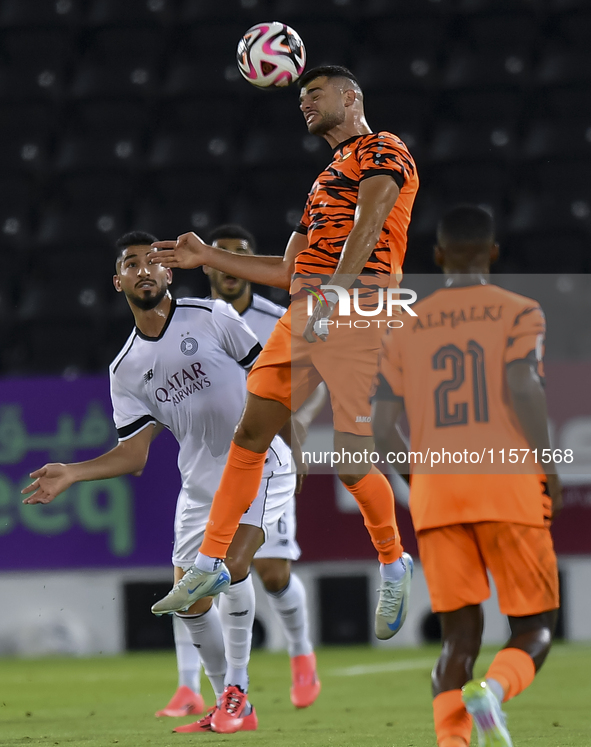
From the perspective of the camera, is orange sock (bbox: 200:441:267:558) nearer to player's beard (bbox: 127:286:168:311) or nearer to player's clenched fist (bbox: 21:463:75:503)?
player's clenched fist (bbox: 21:463:75:503)

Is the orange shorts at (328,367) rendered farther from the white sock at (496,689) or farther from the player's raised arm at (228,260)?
the white sock at (496,689)

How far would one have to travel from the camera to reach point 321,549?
9195 mm

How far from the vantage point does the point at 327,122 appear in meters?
4.93

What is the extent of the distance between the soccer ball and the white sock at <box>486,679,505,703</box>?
3.00m

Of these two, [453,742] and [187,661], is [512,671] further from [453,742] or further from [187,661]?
[187,661]

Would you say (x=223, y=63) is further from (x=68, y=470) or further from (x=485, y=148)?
(x=68, y=470)

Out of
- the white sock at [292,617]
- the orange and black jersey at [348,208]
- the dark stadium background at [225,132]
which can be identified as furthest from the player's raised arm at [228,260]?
the dark stadium background at [225,132]

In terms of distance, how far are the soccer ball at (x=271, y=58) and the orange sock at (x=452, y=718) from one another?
9.60 ft

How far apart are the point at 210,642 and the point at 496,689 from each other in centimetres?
256

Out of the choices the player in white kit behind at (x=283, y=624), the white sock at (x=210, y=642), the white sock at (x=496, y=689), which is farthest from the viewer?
the player in white kit behind at (x=283, y=624)

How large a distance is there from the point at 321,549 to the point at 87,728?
3.87m

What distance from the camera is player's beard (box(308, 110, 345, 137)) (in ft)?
16.1

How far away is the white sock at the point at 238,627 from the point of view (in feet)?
18.3

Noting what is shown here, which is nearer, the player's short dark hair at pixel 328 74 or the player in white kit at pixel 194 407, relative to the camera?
the player's short dark hair at pixel 328 74
